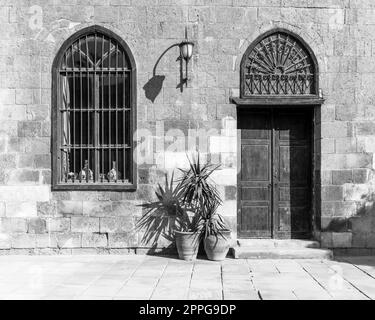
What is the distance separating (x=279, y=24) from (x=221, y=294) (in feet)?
15.9

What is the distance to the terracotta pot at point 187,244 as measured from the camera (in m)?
7.89

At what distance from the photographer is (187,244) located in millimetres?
7883

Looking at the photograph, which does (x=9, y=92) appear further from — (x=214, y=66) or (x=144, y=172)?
(x=214, y=66)

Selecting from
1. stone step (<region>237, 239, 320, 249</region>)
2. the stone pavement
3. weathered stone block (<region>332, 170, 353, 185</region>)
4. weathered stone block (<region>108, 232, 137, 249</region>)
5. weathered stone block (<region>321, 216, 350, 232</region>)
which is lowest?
the stone pavement

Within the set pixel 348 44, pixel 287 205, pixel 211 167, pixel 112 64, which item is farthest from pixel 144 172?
pixel 348 44

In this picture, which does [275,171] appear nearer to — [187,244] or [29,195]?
[187,244]

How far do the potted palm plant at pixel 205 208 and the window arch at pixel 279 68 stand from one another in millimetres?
1691

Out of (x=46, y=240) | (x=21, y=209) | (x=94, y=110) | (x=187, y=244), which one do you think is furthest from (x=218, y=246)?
(x=21, y=209)

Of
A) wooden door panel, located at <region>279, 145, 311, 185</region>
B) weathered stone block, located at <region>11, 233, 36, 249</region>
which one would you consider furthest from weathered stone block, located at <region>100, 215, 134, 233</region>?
wooden door panel, located at <region>279, 145, 311, 185</region>

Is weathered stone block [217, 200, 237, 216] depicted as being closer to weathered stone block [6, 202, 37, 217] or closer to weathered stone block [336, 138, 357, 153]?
weathered stone block [336, 138, 357, 153]

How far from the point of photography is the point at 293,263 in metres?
7.73

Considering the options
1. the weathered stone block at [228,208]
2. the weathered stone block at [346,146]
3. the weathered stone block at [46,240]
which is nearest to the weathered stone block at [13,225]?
the weathered stone block at [46,240]

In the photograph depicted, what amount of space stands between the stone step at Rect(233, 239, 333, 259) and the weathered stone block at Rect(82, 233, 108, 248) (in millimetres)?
2225

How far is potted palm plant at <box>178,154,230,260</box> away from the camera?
787 cm
